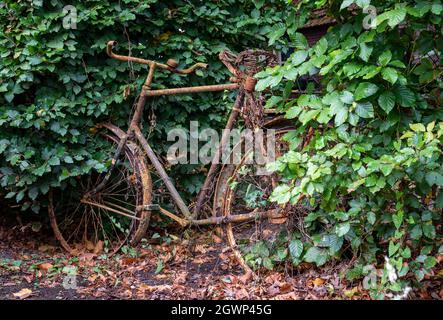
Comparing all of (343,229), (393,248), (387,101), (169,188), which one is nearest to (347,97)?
(387,101)

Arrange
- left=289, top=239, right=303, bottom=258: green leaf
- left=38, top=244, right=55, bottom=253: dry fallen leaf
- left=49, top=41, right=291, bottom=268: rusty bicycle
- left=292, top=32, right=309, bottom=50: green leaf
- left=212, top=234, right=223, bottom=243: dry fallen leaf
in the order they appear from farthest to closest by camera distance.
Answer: left=38, top=244, right=55, bottom=253: dry fallen leaf < left=212, top=234, right=223, bottom=243: dry fallen leaf < left=49, top=41, right=291, bottom=268: rusty bicycle < left=289, top=239, right=303, bottom=258: green leaf < left=292, top=32, right=309, bottom=50: green leaf

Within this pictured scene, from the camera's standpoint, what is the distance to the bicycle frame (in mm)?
3090

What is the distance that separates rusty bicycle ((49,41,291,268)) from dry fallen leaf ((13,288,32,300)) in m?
0.80

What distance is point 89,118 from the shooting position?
388cm

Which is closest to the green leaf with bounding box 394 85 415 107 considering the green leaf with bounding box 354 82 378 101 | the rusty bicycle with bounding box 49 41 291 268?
the green leaf with bounding box 354 82 378 101

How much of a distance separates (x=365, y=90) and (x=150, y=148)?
184 cm

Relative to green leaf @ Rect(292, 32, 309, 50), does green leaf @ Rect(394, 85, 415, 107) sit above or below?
below

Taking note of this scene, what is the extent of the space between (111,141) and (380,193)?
7.47 feet

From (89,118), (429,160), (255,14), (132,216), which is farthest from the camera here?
(255,14)

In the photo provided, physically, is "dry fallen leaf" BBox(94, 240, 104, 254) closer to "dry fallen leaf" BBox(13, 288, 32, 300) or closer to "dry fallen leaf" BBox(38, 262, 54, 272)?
"dry fallen leaf" BBox(38, 262, 54, 272)

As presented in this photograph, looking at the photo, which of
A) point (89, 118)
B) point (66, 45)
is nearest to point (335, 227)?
point (89, 118)

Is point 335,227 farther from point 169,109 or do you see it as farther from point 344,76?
point 169,109

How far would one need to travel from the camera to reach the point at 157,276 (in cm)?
328

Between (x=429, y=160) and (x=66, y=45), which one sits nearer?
(x=429, y=160)
